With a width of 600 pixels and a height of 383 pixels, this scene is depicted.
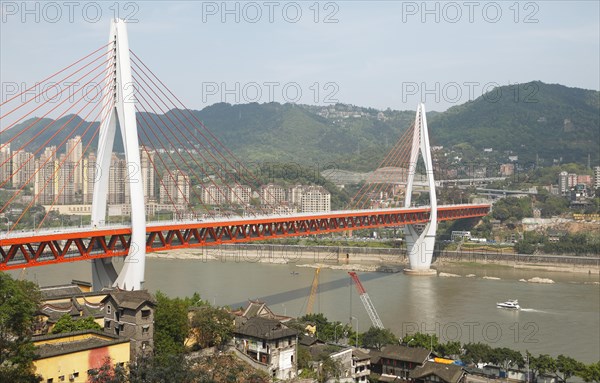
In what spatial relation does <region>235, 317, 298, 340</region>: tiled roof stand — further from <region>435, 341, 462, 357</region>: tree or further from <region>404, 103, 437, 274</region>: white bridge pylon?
<region>404, 103, 437, 274</region>: white bridge pylon

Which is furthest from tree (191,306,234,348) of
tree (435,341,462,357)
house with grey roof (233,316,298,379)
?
tree (435,341,462,357)

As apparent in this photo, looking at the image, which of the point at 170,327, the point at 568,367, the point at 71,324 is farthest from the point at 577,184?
the point at 71,324

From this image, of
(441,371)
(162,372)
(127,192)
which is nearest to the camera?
(162,372)

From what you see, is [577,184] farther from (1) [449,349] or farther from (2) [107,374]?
(2) [107,374]

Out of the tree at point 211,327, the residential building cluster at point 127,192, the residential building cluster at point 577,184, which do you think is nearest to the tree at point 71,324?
the tree at point 211,327

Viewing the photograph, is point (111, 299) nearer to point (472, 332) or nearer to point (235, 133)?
point (472, 332)
